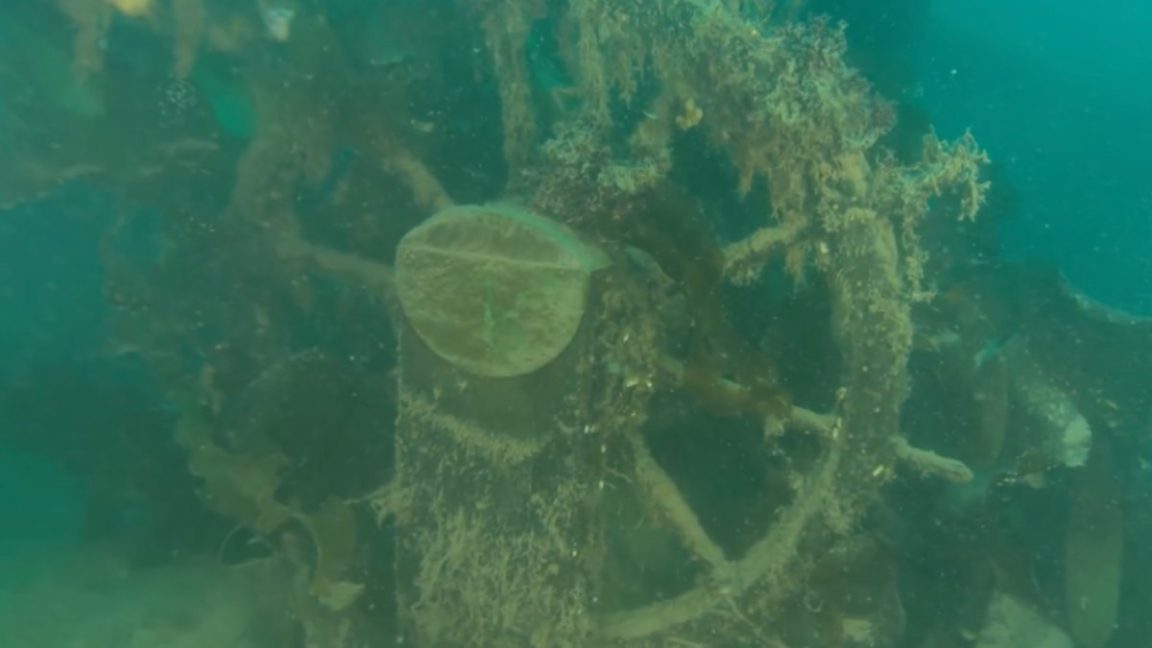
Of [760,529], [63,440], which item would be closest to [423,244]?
Result: [760,529]

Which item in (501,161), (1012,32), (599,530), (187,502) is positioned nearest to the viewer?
(599,530)

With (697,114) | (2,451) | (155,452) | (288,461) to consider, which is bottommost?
(2,451)

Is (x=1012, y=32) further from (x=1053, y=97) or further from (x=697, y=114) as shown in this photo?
(x=697, y=114)

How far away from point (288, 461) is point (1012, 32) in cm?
3436

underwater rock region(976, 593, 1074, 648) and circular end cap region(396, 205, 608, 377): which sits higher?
circular end cap region(396, 205, 608, 377)

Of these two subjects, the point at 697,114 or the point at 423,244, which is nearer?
the point at 423,244

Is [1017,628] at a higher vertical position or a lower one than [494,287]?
lower

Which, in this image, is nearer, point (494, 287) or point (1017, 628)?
point (494, 287)

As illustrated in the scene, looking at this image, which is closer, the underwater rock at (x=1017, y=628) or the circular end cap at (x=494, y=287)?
the circular end cap at (x=494, y=287)

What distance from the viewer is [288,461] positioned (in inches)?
185

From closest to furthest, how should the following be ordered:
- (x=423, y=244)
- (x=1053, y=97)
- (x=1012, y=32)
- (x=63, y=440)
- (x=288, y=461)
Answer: (x=423, y=244)
(x=288, y=461)
(x=63, y=440)
(x=1053, y=97)
(x=1012, y=32)

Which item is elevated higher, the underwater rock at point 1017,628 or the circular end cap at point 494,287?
the circular end cap at point 494,287

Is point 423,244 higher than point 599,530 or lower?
higher

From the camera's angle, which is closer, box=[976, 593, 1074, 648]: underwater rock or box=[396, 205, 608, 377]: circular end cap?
box=[396, 205, 608, 377]: circular end cap
